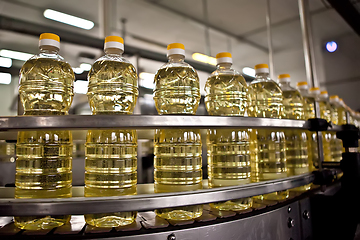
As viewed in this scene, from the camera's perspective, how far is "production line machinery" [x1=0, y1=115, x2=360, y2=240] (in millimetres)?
629

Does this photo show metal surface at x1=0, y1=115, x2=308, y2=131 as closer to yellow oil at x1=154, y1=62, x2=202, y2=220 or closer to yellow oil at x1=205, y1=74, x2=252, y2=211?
yellow oil at x1=154, y1=62, x2=202, y2=220

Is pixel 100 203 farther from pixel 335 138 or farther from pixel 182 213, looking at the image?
pixel 335 138

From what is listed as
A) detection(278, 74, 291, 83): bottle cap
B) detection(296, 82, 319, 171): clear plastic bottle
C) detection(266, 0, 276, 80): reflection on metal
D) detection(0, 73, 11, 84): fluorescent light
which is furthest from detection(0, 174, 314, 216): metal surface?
detection(266, 0, 276, 80): reflection on metal

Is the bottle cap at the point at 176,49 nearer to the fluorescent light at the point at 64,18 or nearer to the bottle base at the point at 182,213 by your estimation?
the bottle base at the point at 182,213

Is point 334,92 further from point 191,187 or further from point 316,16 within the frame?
point 191,187

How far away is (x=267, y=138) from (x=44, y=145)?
852 mm

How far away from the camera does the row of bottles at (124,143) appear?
2.50 ft

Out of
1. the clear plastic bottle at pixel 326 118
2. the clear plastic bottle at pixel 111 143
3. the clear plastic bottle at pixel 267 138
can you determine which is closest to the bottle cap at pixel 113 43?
the clear plastic bottle at pixel 111 143

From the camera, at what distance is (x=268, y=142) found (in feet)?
3.59

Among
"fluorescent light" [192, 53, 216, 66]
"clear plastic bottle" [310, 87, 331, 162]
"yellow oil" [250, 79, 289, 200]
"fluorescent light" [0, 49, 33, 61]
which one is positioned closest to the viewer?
"yellow oil" [250, 79, 289, 200]

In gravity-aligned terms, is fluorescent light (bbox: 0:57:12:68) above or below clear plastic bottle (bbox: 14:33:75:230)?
above

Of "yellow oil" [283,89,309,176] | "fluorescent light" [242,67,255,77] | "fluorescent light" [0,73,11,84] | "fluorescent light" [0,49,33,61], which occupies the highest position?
"fluorescent light" [242,67,255,77]

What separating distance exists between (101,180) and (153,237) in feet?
0.75

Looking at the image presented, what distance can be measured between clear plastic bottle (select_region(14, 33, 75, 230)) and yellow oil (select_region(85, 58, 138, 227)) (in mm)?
74
